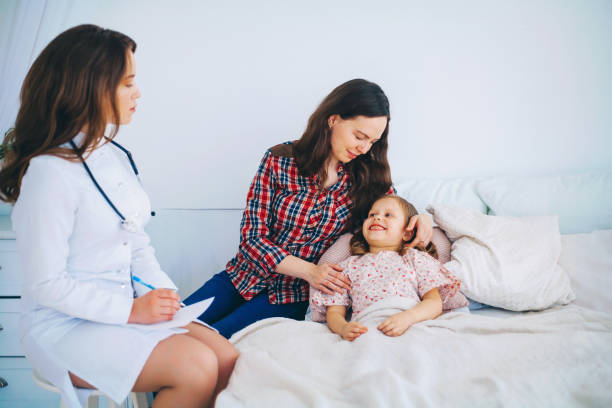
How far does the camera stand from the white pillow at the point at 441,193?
6.01 feet

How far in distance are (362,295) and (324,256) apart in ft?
0.77

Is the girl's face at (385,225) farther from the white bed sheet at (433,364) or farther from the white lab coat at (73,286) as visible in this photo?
the white lab coat at (73,286)

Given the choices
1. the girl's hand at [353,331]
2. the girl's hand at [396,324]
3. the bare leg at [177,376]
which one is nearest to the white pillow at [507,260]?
the girl's hand at [396,324]

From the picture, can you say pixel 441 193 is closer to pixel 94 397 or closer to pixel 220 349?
pixel 220 349

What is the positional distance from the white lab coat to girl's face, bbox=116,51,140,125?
13cm

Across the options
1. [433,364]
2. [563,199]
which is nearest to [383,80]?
[563,199]

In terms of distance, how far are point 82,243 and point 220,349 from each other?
0.45 meters

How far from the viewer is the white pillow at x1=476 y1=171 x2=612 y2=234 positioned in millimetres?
1701

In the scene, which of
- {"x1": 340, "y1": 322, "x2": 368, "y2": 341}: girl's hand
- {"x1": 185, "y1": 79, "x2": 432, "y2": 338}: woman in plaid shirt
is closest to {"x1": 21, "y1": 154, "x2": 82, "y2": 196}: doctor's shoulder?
{"x1": 185, "y1": 79, "x2": 432, "y2": 338}: woman in plaid shirt

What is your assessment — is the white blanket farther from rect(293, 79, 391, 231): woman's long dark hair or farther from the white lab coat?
rect(293, 79, 391, 231): woman's long dark hair

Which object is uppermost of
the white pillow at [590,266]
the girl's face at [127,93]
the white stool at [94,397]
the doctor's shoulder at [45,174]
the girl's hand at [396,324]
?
the girl's face at [127,93]

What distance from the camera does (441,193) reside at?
1.86 metres

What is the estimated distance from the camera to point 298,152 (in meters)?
1.58

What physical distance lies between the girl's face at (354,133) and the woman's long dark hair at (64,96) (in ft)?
2.59
